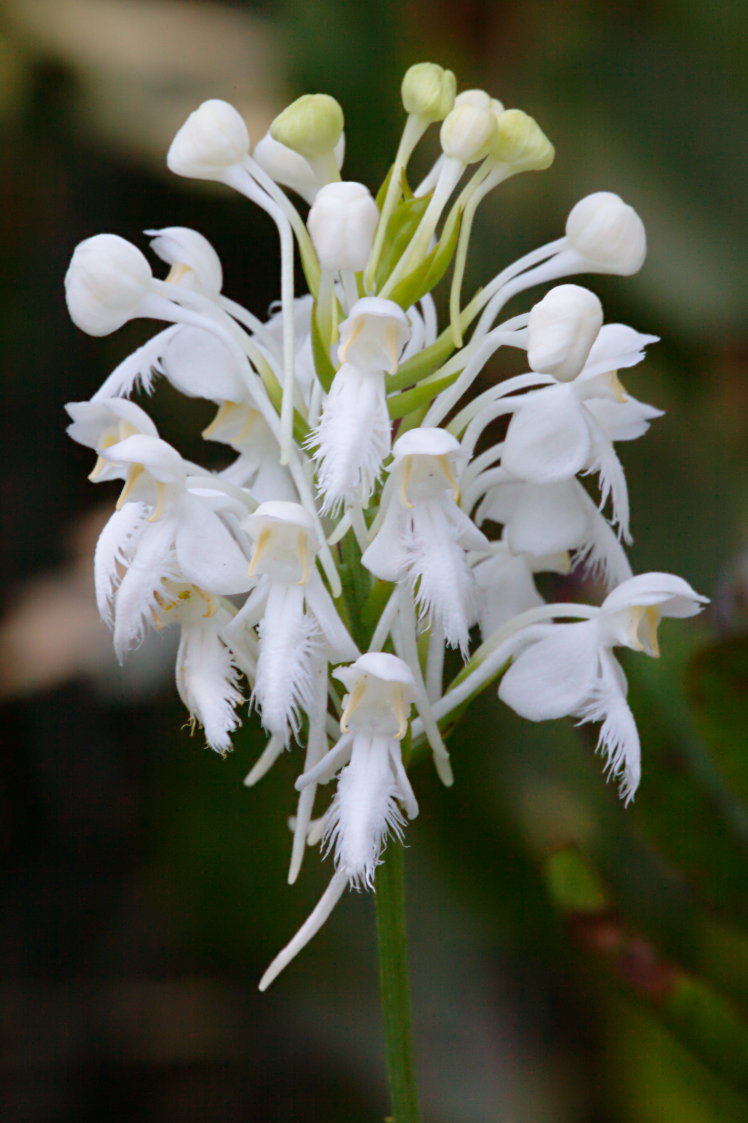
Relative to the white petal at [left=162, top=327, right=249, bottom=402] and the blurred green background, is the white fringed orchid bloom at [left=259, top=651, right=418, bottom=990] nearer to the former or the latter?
the white petal at [left=162, top=327, right=249, bottom=402]

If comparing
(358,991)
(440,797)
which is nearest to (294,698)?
(440,797)

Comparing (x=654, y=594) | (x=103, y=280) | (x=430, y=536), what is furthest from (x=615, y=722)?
(x=103, y=280)

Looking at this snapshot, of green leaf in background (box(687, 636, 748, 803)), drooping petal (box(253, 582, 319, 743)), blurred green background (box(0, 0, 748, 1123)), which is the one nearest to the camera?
drooping petal (box(253, 582, 319, 743))

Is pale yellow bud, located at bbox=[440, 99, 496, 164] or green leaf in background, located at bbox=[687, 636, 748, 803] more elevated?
pale yellow bud, located at bbox=[440, 99, 496, 164]

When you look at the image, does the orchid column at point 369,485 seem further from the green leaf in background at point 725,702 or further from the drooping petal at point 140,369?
the green leaf in background at point 725,702

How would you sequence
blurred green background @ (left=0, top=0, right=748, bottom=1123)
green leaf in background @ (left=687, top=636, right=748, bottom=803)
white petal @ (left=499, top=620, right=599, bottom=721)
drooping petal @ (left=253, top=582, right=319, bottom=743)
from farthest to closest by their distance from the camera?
1. blurred green background @ (left=0, top=0, right=748, bottom=1123)
2. green leaf in background @ (left=687, top=636, right=748, bottom=803)
3. white petal @ (left=499, top=620, right=599, bottom=721)
4. drooping petal @ (left=253, top=582, right=319, bottom=743)

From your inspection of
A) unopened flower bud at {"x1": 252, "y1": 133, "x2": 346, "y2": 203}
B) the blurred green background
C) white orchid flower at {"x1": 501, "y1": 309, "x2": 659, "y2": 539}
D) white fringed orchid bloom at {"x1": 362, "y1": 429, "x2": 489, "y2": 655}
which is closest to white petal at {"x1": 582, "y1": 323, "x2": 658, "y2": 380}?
white orchid flower at {"x1": 501, "y1": 309, "x2": 659, "y2": 539}

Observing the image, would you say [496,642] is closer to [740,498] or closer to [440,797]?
[440,797]
